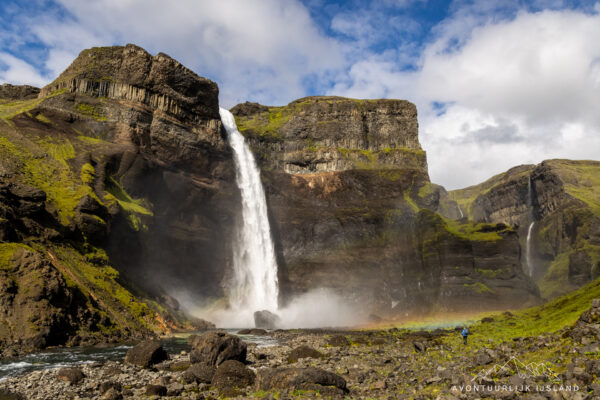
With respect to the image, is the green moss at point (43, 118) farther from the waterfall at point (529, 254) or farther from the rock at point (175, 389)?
the waterfall at point (529, 254)

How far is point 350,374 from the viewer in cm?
1978

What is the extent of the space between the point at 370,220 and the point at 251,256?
2644 centimetres

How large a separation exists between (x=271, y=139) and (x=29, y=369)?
78.4 meters

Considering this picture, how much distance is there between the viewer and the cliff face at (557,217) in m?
110

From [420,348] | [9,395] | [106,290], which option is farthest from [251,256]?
[9,395]

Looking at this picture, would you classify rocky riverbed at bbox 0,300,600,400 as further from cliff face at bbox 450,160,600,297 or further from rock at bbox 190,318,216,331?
cliff face at bbox 450,160,600,297

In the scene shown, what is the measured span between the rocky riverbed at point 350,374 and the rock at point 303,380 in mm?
41

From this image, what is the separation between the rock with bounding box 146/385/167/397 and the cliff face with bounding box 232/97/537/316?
5851 centimetres

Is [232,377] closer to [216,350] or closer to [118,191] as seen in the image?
[216,350]

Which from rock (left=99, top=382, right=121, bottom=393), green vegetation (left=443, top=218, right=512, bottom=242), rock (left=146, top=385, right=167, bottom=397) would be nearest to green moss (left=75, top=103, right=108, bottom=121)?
rock (left=99, top=382, right=121, bottom=393)

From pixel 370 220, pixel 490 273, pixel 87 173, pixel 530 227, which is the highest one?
pixel 530 227

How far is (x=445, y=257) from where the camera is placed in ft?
234

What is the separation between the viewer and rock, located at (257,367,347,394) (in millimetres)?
15692

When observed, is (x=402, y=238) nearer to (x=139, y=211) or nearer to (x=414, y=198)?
(x=414, y=198)
